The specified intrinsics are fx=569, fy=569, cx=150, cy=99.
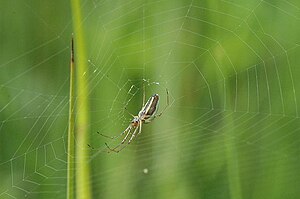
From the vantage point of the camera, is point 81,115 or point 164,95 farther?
point 164,95

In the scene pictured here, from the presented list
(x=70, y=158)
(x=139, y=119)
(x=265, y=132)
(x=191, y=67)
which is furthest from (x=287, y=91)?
(x=70, y=158)

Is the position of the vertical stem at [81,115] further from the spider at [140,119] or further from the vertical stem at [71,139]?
the spider at [140,119]

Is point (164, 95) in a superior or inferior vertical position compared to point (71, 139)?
superior

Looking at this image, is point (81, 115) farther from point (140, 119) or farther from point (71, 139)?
point (140, 119)

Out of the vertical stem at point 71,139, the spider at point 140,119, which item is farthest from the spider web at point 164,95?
the vertical stem at point 71,139

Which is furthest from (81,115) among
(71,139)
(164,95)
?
(164,95)

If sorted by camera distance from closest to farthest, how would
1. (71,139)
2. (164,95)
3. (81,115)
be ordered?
(71,139), (81,115), (164,95)

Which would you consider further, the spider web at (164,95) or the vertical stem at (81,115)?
the spider web at (164,95)
